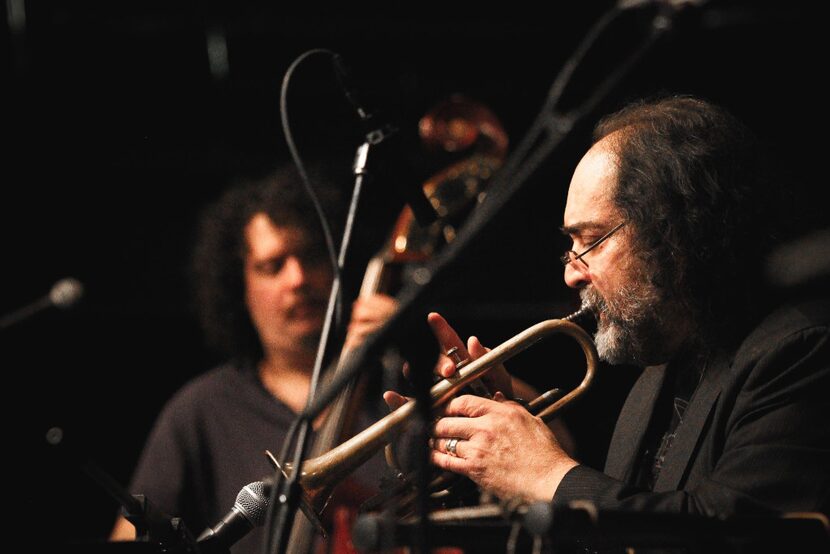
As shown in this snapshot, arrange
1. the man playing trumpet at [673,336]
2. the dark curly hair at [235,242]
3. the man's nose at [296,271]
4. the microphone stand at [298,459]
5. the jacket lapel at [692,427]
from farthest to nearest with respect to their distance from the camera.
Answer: the dark curly hair at [235,242] < the man's nose at [296,271] < the jacket lapel at [692,427] < the man playing trumpet at [673,336] < the microphone stand at [298,459]

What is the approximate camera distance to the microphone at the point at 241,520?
1945mm

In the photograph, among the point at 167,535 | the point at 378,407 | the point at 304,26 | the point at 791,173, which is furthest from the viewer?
the point at 304,26

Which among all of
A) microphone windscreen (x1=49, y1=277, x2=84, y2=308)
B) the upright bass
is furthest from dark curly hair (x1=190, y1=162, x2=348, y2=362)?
microphone windscreen (x1=49, y1=277, x2=84, y2=308)

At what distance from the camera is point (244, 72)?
14.3 feet

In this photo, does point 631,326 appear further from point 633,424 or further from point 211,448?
point 211,448

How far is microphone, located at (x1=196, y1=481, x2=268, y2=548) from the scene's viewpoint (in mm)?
1945

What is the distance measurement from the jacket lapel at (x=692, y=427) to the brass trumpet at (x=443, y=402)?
35 centimetres

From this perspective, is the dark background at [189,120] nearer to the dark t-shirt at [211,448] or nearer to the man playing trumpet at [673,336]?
the dark t-shirt at [211,448]

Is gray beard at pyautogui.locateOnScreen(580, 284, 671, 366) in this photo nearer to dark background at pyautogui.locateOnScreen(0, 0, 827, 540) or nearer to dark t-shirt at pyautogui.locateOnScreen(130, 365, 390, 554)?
dark t-shirt at pyautogui.locateOnScreen(130, 365, 390, 554)

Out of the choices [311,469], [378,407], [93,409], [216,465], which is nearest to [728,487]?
[311,469]

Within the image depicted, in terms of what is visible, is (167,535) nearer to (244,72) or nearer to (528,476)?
(528,476)

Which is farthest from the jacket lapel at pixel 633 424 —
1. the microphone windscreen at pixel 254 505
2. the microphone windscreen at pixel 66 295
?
the microphone windscreen at pixel 66 295

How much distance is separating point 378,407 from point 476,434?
4.80 ft

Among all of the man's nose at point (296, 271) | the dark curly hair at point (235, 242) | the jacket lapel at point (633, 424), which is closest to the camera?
the jacket lapel at point (633, 424)
